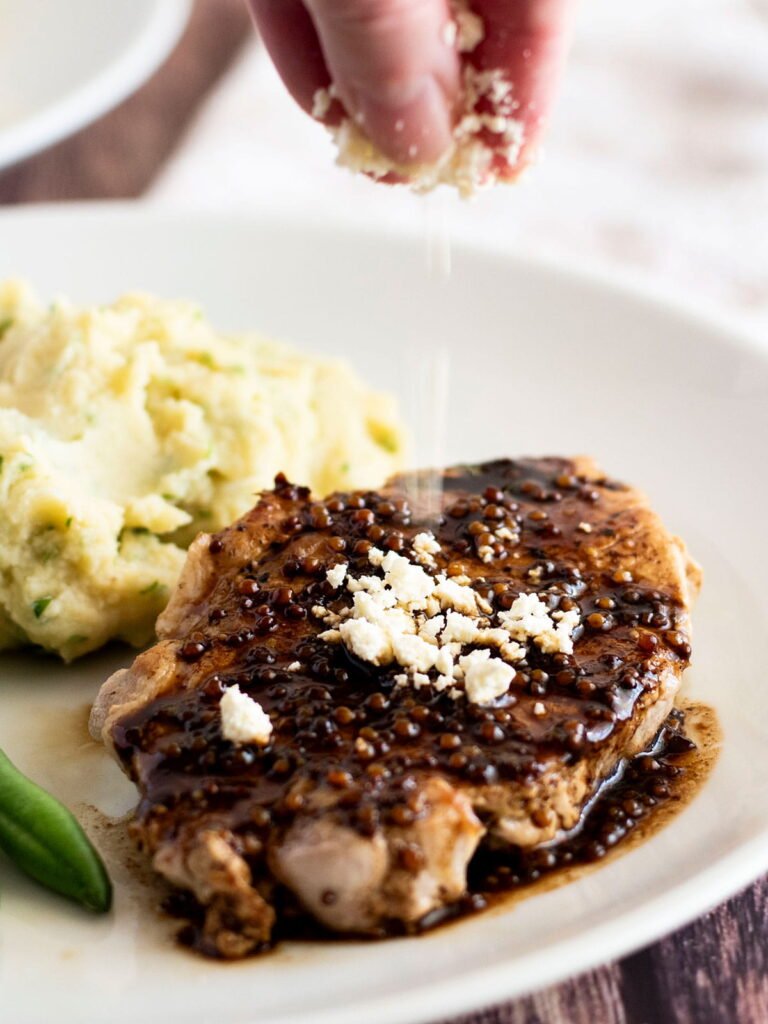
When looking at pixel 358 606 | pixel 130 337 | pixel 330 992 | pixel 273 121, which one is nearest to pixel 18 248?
pixel 130 337

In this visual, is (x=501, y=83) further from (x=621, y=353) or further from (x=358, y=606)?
(x=621, y=353)

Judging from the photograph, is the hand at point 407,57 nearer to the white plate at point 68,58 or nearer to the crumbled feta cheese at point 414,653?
the crumbled feta cheese at point 414,653

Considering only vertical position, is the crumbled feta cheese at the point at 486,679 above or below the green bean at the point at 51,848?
above

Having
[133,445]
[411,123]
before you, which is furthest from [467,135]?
[133,445]

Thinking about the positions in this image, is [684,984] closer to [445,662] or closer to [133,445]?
[445,662]

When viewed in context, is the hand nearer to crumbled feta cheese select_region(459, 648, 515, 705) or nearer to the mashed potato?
crumbled feta cheese select_region(459, 648, 515, 705)

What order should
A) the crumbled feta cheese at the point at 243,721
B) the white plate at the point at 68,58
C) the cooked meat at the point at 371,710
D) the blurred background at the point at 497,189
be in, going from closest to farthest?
1. the cooked meat at the point at 371,710
2. the crumbled feta cheese at the point at 243,721
3. the white plate at the point at 68,58
4. the blurred background at the point at 497,189

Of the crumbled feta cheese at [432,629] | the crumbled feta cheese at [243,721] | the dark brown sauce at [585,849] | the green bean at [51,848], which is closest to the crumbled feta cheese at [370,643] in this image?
the crumbled feta cheese at [432,629]
